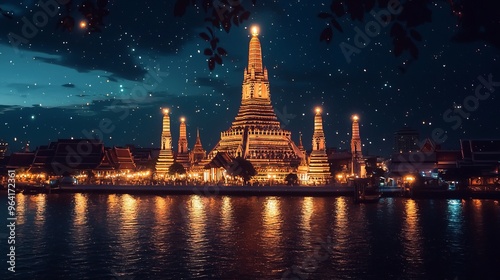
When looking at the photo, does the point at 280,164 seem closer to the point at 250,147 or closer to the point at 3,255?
the point at 250,147

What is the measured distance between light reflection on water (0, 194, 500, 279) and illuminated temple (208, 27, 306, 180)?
21.7m

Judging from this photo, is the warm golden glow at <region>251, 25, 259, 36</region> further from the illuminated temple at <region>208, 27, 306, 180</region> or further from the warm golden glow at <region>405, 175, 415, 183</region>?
the warm golden glow at <region>405, 175, 415, 183</region>

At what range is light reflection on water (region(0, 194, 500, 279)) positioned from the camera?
18.2 meters

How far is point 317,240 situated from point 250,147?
38.4m

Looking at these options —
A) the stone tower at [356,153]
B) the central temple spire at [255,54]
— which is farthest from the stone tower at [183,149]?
the stone tower at [356,153]

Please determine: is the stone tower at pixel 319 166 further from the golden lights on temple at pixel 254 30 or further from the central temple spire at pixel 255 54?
the golden lights on temple at pixel 254 30

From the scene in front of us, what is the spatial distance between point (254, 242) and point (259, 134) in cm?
4042

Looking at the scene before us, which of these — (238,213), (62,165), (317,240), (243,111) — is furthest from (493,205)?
(62,165)

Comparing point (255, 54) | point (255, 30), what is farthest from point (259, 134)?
point (255, 30)

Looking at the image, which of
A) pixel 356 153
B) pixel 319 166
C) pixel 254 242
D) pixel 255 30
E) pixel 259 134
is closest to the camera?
pixel 254 242

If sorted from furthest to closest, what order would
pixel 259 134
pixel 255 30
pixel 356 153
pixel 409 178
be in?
pixel 356 153, pixel 255 30, pixel 259 134, pixel 409 178

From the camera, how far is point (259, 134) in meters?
63.6

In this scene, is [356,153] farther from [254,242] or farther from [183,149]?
[254,242]

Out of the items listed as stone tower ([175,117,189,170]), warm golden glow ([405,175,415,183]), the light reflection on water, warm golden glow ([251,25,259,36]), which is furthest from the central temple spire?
the light reflection on water
